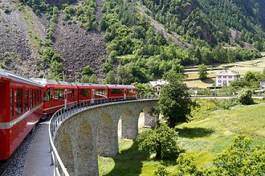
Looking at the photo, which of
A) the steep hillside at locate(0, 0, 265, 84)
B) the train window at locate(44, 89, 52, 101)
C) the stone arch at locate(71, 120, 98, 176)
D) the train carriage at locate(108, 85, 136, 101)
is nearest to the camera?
the train window at locate(44, 89, 52, 101)

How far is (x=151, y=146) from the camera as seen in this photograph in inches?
1893

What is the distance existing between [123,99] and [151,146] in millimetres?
12231

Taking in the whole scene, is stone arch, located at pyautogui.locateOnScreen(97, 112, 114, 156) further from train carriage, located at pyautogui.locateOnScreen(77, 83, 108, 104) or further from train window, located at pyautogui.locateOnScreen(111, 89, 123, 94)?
train window, located at pyautogui.locateOnScreen(111, 89, 123, 94)

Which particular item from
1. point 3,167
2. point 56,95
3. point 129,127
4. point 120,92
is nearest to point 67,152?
point 56,95

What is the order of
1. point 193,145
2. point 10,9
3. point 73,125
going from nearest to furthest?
point 73,125, point 193,145, point 10,9

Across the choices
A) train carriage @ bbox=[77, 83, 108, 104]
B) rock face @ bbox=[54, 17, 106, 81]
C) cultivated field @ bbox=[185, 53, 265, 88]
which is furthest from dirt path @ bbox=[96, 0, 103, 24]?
train carriage @ bbox=[77, 83, 108, 104]

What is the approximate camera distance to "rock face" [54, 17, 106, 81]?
5394 inches

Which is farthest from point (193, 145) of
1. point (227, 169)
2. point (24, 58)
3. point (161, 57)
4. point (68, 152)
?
point (161, 57)

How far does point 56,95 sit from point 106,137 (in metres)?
17.0

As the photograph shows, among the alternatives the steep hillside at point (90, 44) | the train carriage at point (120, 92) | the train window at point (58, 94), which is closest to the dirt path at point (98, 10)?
the steep hillside at point (90, 44)

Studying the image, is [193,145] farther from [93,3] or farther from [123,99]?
[93,3]

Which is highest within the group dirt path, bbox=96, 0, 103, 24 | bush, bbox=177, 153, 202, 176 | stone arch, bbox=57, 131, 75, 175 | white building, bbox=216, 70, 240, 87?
dirt path, bbox=96, 0, 103, 24

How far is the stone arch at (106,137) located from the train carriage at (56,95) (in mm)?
8812

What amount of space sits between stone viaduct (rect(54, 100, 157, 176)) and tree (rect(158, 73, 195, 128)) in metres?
4.38
